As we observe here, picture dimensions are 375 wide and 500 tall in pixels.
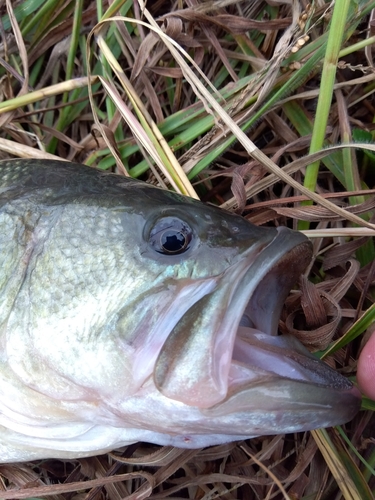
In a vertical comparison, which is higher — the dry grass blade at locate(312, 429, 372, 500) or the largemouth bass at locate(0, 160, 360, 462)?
the largemouth bass at locate(0, 160, 360, 462)

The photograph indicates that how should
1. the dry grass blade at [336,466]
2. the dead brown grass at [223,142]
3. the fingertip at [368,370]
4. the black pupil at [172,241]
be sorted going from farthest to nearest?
the dead brown grass at [223,142], the dry grass blade at [336,466], the fingertip at [368,370], the black pupil at [172,241]

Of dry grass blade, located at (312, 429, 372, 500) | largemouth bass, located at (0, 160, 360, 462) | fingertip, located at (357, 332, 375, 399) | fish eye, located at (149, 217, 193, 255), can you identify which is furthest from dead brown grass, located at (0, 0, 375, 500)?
fish eye, located at (149, 217, 193, 255)

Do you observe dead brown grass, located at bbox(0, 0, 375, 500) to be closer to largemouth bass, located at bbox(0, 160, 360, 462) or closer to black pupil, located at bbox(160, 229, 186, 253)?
largemouth bass, located at bbox(0, 160, 360, 462)

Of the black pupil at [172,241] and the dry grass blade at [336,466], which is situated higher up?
the black pupil at [172,241]

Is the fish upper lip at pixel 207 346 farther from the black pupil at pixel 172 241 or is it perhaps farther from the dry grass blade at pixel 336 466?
the dry grass blade at pixel 336 466

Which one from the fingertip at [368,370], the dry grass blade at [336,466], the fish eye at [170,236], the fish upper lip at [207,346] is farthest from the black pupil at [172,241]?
the dry grass blade at [336,466]

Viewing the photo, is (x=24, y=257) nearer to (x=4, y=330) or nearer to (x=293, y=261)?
(x=4, y=330)
